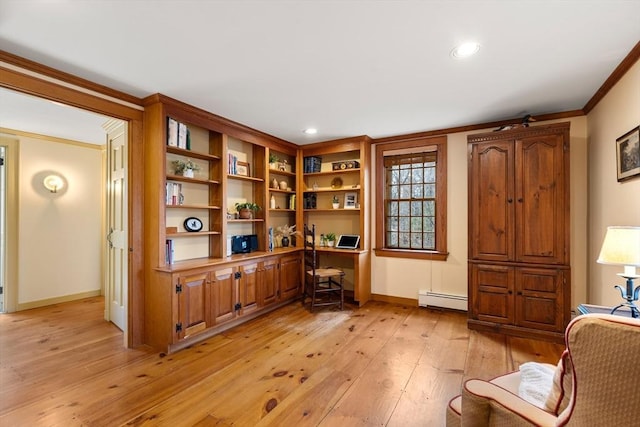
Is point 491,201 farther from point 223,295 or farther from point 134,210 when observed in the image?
point 134,210

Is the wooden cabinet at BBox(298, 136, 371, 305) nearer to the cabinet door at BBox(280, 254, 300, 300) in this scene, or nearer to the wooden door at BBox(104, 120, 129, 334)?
the cabinet door at BBox(280, 254, 300, 300)

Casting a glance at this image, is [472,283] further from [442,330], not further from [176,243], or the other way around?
[176,243]

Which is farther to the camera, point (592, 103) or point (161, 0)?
point (592, 103)

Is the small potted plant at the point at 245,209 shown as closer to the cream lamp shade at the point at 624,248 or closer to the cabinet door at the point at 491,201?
the cabinet door at the point at 491,201

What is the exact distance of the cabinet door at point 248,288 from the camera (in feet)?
11.8

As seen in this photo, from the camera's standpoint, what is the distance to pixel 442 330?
339cm

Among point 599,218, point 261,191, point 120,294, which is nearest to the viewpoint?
point 599,218

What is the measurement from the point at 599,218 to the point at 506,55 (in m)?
2.03

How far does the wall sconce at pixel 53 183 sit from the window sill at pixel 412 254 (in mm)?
4787

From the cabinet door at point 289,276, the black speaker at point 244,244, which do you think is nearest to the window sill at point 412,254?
the cabinet door at point 289,276

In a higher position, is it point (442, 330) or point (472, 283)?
point (472, 283)

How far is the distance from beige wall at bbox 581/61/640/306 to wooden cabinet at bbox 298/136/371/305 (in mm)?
2527

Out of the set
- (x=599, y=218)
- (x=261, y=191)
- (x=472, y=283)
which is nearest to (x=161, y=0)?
(x=261, y=191)

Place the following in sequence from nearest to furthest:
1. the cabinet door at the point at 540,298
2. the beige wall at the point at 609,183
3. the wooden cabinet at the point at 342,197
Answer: the beige wall at the point at 609,183 < the cabinet door at the point at 540,298 < the wooden cabinet at the point at 342,197
